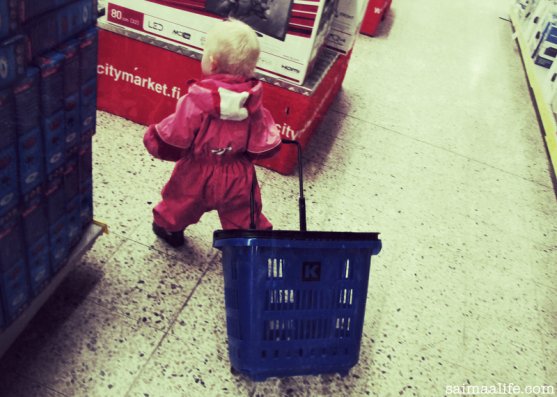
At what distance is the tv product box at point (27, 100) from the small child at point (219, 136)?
42cm

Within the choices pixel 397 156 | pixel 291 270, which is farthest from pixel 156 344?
pixel 397 156

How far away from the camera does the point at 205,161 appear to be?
1.63 metres

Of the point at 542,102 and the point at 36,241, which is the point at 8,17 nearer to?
the point at 36,241

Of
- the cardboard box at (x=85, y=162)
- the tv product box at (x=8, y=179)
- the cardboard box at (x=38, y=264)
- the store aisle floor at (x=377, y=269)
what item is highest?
the tv product box at (x=8, y=179)

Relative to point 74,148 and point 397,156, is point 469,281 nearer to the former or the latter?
point 397,156

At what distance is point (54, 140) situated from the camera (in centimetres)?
124

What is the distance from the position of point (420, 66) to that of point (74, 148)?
3.41 m

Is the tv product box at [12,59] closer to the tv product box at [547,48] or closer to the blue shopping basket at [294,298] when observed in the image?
the blue shopping basket at [294,298]

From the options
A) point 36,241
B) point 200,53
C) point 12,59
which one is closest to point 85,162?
point 36,241

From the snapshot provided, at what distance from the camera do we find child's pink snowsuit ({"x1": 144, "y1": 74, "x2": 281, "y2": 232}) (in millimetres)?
1470

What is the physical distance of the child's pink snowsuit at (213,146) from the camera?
1.47 meters

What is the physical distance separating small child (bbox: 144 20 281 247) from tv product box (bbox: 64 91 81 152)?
222mm

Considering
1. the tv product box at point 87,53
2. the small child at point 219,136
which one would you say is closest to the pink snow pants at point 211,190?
the small child at point 219,136

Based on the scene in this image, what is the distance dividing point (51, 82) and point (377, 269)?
1.44 m
